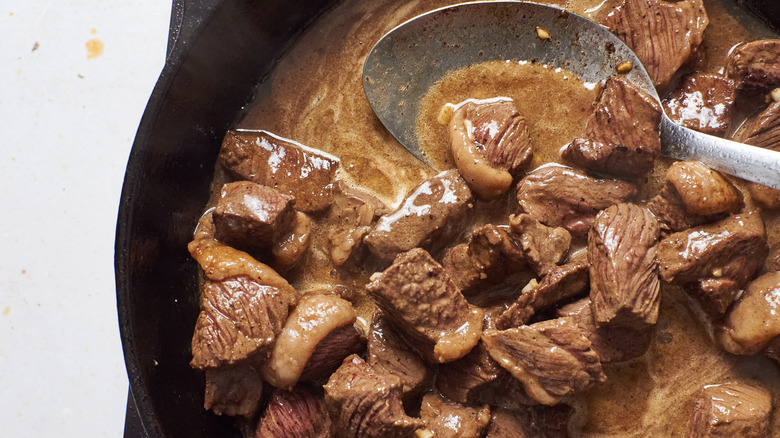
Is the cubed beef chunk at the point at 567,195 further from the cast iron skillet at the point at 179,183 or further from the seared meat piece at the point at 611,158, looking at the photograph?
the cast iron skillet at the point at 179,183

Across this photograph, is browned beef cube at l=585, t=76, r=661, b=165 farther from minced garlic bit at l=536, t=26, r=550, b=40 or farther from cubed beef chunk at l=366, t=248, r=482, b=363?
cubed beef chunk at l=366, t=248, r=482, b=363

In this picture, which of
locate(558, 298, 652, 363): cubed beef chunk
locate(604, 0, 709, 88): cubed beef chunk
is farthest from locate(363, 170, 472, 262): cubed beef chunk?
locate(604, 0, 709, 88): cubed beef chunk

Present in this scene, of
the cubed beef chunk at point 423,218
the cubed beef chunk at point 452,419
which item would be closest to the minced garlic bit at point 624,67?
the cubed beef chunk at point 423,218

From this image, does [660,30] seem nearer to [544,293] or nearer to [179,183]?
[544,293]

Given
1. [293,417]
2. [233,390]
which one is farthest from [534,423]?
[233,390]

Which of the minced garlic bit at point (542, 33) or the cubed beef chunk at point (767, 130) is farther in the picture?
the minced garlic bit at point (542, 33)

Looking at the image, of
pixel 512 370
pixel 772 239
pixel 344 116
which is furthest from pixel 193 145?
pixel 772 239
